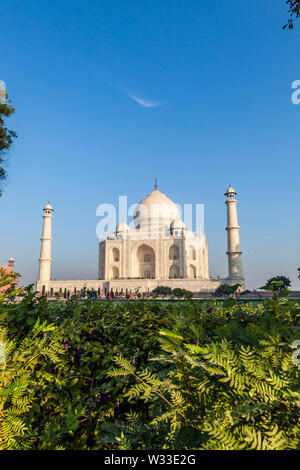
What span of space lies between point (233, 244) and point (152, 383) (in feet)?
118

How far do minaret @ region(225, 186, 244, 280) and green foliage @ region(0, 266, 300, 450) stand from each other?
33.5 metres

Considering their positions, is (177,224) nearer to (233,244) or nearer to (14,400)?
(233,244)

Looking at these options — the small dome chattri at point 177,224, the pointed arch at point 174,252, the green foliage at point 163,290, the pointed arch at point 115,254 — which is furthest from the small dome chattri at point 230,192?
the pointed arch at point 115,254

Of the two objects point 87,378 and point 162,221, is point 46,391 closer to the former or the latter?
point 87,378

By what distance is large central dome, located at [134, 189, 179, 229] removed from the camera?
45581 mm

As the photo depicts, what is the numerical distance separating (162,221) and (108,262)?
1084 centimetres

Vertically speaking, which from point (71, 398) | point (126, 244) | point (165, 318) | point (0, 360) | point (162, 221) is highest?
point (162, 221)

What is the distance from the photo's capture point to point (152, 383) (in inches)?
49.9

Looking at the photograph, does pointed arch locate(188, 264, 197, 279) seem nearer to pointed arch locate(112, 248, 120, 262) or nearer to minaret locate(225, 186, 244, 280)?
minaret locate(225, 186, 244, 280)

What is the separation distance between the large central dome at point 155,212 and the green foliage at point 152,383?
138 feet

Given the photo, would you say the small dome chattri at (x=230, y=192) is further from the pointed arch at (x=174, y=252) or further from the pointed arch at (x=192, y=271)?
the pointed arch at (x=192, y=271)

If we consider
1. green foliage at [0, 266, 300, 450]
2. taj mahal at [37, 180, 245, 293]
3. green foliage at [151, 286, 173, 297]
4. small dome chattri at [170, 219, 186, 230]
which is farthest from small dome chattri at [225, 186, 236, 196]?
green foliage at [0, 266, 300, 450]
